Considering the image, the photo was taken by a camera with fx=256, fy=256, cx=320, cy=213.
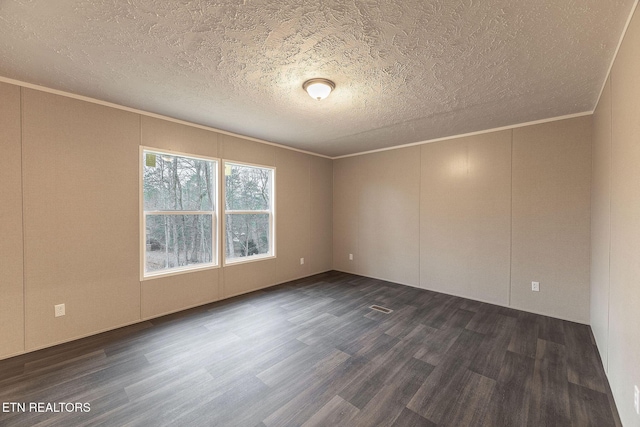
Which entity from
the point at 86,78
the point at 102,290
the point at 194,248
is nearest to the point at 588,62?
the point at 86,78

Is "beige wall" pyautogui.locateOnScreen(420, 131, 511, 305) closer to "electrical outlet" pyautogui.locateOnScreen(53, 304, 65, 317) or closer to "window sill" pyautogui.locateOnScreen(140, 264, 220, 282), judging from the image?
"window sill" pyautogui.locateOnScreen(140, 264, 220, 282)

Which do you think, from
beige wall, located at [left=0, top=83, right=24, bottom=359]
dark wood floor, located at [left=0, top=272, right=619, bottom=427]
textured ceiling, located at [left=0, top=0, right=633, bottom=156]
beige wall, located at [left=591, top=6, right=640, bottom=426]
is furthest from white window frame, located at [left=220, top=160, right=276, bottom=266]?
beige wall, located at [left=591, top=6, right=640, bottom=426]

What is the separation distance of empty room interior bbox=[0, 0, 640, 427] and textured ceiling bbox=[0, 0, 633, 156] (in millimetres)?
20

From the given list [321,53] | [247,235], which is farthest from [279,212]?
[321,53]

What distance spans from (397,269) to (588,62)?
144 inches

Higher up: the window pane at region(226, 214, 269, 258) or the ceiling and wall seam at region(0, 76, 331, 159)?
the ceiling and wall seam at region(0, 76, 331, 159)

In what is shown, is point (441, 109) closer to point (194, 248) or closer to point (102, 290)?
point (194, 248)

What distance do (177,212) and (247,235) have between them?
1.19 metres

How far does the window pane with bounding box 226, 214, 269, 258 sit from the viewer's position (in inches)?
162

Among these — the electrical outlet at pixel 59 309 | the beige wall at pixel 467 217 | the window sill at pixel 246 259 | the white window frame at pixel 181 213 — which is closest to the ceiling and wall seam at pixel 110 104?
the white window frame at pixel 181 213

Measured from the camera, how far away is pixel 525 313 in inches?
134

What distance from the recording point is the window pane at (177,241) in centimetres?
331

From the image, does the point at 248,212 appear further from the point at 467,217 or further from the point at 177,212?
the point at 467,217

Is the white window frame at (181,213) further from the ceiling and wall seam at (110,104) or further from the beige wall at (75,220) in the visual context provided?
the ceiling and wall seam at (110,104)
